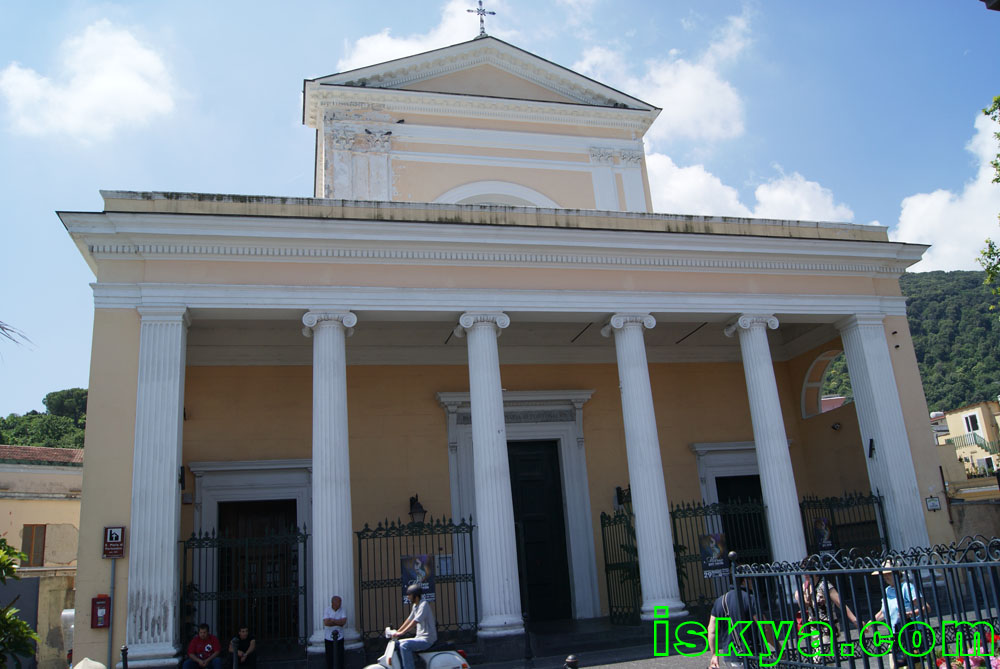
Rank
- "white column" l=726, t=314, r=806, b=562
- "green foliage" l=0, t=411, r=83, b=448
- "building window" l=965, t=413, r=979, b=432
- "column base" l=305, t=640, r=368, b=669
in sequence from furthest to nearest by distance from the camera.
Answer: "green foliage" l=0, t=411, r=83, b=448, "building window" l=965, t=413, r=979, b=432, "white column" l=726, t=314, r=806, b=562, "column base" l=305, t=640, r=368, b=669

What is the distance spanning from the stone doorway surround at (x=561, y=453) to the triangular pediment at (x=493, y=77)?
5955 millimetres

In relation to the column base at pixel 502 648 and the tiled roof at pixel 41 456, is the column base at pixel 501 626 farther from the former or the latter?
the tiled roof at pixel 41 456

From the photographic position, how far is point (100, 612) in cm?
878

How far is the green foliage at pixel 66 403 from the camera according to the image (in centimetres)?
4669

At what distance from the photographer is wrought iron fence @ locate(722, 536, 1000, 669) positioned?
4.30 m

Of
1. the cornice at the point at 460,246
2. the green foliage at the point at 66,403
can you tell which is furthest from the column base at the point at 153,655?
the green foliage at the point at 66,403

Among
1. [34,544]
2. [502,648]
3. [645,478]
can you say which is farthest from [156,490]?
[34,544]

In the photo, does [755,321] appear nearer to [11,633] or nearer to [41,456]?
[11,633]

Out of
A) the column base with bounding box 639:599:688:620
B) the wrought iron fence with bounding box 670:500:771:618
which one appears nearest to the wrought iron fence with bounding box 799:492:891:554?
the wrought iron fence with bounding box 670:500:771:618

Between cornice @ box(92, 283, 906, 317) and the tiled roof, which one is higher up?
the tiled roof

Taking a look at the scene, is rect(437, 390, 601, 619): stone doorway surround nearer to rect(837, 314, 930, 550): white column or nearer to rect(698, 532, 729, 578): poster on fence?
rect(698, 532, 729, 578): poster on fence

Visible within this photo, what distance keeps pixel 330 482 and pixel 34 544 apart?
16.2 meters

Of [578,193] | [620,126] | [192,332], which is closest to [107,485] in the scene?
[192,332]

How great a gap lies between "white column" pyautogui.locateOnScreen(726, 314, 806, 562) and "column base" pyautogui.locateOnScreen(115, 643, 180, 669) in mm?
7601
